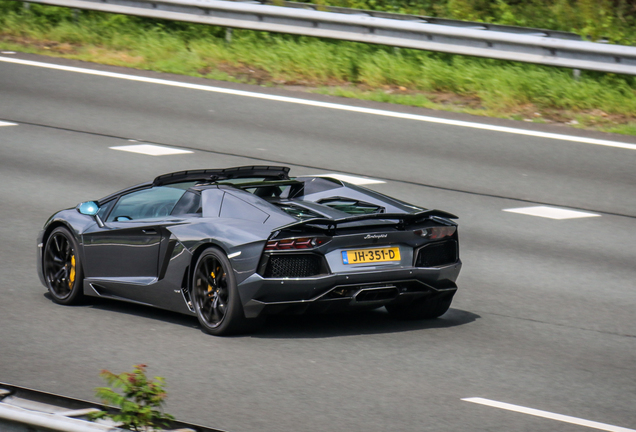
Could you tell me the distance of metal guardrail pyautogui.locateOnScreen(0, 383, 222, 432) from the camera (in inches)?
157

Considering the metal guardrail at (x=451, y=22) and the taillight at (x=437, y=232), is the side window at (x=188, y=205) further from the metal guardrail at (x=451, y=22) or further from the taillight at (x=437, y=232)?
the metal guardrail at (x=451, y=22)

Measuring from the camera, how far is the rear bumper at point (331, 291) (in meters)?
7.35

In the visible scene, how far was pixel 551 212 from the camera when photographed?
11.9 m

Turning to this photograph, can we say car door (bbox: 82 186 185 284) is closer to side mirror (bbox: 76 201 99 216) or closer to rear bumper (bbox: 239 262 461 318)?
side mirror (bbox: 76 201 99 216)

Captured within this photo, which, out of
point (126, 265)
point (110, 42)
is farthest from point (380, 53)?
point (126, 265)

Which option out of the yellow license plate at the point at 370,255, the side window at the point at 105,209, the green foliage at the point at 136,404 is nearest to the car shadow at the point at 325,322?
the yellow license plate at the point at 370,255

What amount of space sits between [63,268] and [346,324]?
2483mm

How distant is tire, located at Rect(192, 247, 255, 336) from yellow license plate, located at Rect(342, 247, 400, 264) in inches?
32.0

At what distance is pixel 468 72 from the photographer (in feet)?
54.9

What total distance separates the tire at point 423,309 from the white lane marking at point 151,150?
6.21m

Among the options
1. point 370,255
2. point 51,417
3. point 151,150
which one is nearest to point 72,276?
point 370,255

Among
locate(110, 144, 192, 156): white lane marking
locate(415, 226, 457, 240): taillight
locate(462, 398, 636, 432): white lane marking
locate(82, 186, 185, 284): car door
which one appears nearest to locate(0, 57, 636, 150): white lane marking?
locate(110, 144, 192, 156): white lane marking

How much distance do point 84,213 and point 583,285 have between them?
4.37 metres

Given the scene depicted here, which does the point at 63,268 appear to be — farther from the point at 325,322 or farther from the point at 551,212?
the point at 551,212
